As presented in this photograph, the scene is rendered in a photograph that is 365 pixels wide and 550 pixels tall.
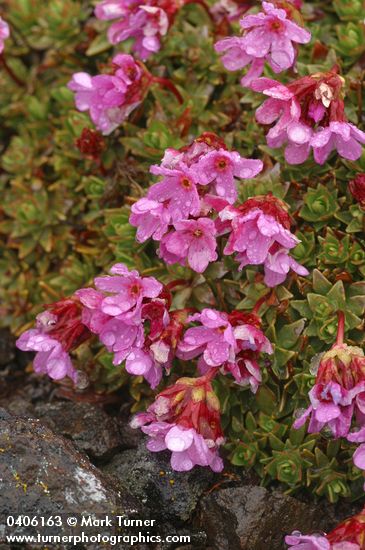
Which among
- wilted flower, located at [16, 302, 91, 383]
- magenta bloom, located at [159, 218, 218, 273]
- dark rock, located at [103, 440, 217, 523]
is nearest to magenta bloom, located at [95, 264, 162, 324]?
magenta bloom, located at [159, 218, 218, 273]

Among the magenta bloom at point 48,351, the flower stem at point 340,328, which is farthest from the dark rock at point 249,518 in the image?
the magenta bloom at point 48,351

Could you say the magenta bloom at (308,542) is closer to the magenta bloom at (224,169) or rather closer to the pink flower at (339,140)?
the magenta bloom at (224,169)

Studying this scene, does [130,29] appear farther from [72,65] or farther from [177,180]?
[177,180]

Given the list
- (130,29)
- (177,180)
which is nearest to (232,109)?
(130,29)

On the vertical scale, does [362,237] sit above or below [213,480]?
above

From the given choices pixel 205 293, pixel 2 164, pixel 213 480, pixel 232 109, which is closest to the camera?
pixel 213 480

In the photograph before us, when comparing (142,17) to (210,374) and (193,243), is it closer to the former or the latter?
(193,243)
